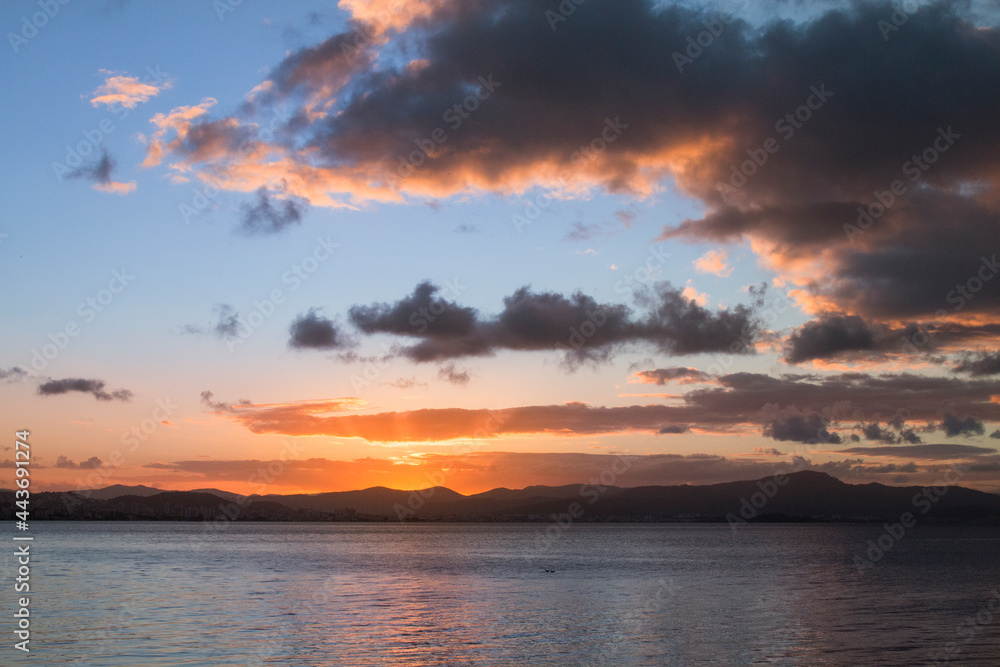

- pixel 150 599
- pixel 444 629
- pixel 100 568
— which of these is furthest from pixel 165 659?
pixel 100 568

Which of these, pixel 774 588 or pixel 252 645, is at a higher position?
pixel 252 645

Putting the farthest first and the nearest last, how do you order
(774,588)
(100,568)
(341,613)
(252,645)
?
(100,568)
(774,588)
(341,613)
(252,645)

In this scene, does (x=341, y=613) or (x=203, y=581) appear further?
(x=203, y=581)

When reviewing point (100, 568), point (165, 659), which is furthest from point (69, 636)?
point (100, 568)

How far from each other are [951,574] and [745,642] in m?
72.8

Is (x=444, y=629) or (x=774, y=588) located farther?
(x=774, y=588)

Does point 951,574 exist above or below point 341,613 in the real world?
below

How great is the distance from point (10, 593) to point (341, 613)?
86.5 ft

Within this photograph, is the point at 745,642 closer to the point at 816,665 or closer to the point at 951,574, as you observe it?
the point at 816,665

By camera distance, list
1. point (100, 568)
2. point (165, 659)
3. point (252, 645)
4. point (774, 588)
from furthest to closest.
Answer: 1. point (100, 568)
2. point (774, 588)
3. point (252, 645)
4. point (165, 659)

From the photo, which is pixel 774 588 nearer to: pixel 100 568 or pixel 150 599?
pixel 150 599

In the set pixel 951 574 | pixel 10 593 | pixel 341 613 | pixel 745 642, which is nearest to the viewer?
pixel 745 642

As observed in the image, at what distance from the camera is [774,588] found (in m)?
76.2

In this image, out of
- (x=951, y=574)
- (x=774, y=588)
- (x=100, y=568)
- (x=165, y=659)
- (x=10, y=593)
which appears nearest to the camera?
(x=165, y=659)
